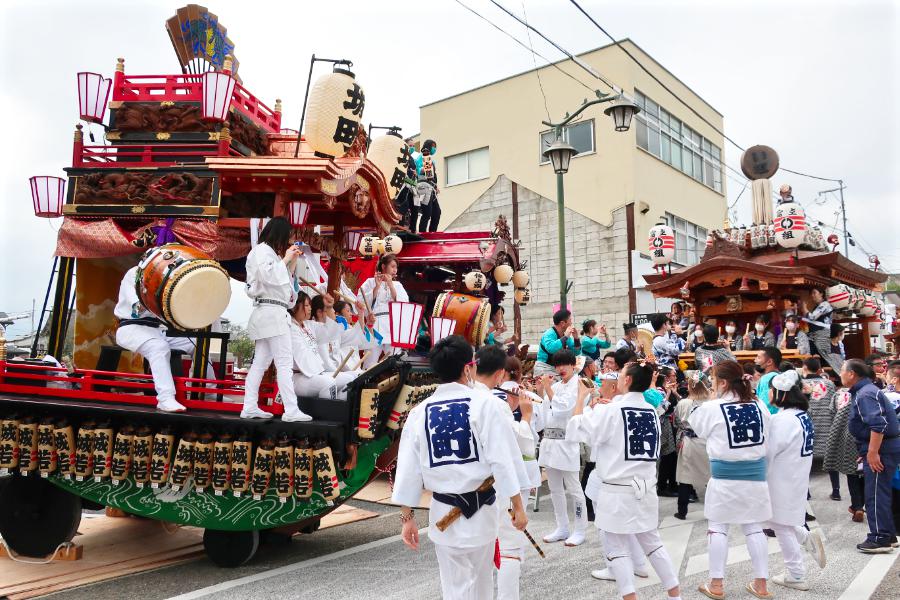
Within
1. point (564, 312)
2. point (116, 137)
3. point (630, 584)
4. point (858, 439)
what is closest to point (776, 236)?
point (564, 312)

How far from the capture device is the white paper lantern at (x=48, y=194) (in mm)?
7046

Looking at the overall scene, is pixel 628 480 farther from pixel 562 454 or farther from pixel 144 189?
pixel 144 189

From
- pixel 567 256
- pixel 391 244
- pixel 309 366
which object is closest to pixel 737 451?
pixel 309 366

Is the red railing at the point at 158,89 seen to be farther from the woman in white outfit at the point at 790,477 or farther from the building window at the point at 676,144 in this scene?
the building window at the point at 676,144

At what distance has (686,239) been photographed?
78.1ft

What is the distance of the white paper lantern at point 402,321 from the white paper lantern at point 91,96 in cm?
409

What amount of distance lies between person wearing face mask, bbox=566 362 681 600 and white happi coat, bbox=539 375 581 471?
1791 mm

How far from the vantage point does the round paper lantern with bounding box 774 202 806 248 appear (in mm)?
13023

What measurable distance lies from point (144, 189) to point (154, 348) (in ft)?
6.48

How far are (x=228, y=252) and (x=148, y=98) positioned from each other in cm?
213

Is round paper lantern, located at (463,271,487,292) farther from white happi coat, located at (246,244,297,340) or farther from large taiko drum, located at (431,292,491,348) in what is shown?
white happi coat, located at (246,244,297,340)

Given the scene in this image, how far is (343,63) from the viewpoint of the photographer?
802 centimetres

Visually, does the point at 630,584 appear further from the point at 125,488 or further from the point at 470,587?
the point at 125,488

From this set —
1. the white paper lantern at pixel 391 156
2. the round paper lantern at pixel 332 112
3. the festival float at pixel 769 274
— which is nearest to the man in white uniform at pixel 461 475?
the round paper lantern at pixel 332 112
